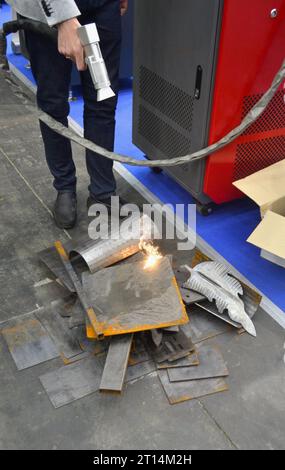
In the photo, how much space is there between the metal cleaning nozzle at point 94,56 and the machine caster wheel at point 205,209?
0.77m

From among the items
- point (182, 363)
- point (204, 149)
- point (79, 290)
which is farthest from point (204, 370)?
point (204, 149)

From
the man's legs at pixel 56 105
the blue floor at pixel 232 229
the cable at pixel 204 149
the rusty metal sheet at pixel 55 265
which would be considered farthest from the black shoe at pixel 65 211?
the blue floor at pixel 232 229

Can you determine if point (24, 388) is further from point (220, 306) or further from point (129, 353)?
point (220, 306)

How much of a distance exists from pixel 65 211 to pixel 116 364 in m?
0.79

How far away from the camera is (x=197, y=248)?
1.80m

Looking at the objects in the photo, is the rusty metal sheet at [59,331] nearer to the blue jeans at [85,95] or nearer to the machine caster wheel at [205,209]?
the blue jeans at [85,95]

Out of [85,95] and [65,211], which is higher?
[85,95]

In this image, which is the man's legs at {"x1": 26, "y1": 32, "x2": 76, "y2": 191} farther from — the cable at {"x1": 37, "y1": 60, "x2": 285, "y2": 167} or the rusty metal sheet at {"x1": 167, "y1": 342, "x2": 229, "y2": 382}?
the rusty metal sheet at {"x1": 167, "y1": 342, "x2": 229, "y2": 382}

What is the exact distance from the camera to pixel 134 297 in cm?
141

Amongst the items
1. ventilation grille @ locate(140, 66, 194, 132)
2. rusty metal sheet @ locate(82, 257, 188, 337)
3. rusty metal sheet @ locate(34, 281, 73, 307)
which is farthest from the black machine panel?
rusty metal sheet @ locate(34, 281, 73, 307)

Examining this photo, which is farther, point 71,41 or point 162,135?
point 162,135

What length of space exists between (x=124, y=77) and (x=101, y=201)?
1502 mm

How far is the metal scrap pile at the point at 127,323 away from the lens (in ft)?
4.20

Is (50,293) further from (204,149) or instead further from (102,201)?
(204,149)
